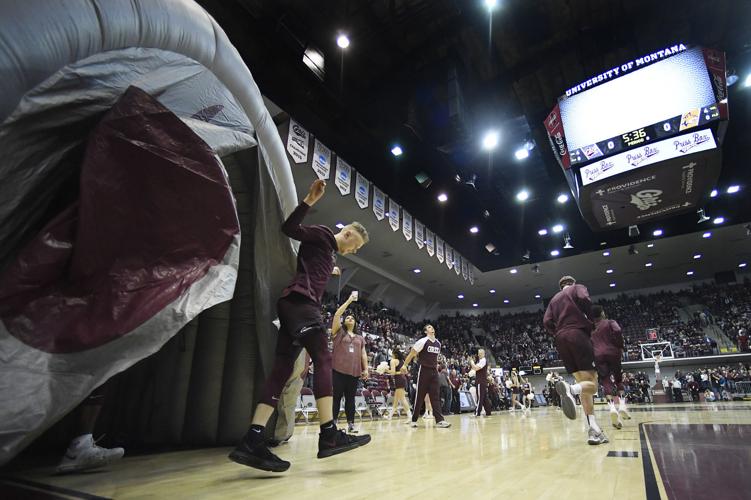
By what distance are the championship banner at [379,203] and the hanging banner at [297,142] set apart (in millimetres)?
3047

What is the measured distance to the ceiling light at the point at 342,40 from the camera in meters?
6.67

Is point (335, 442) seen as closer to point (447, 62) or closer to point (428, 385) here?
point (428, 385)

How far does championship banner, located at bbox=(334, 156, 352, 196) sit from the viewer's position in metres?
9.12

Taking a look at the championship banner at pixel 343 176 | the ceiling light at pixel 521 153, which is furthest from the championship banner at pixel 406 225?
the ceiling light at pixel 521 153

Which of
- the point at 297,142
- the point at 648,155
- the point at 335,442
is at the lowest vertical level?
the point at 335,442

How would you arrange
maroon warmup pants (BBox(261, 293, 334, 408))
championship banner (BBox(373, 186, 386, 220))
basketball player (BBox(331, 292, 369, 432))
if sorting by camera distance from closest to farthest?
maroon warmup pants (BBox(261, 293, 334, 408))
basketball player (BBox(331, 292, 369, 432))
championship banner (BBox(373, 186, 386, 220))

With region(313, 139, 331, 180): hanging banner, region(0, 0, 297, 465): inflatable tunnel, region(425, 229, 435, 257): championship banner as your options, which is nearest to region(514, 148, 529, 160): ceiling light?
region(425, 229, 435, 257): championship banner

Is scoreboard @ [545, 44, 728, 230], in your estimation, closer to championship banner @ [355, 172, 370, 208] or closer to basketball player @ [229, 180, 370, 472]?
championship banner @ [355, 172, 370, 208]

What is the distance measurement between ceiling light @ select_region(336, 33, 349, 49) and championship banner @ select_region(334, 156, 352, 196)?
293 cm

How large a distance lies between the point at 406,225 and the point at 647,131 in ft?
24.2

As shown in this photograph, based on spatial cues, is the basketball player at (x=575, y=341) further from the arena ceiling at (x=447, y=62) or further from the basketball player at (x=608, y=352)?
the arena ceiling at (x=447, y=62)

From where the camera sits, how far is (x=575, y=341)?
370 cm

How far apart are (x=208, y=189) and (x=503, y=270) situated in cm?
2095

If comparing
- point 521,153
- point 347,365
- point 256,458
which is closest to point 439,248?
point 521,153
